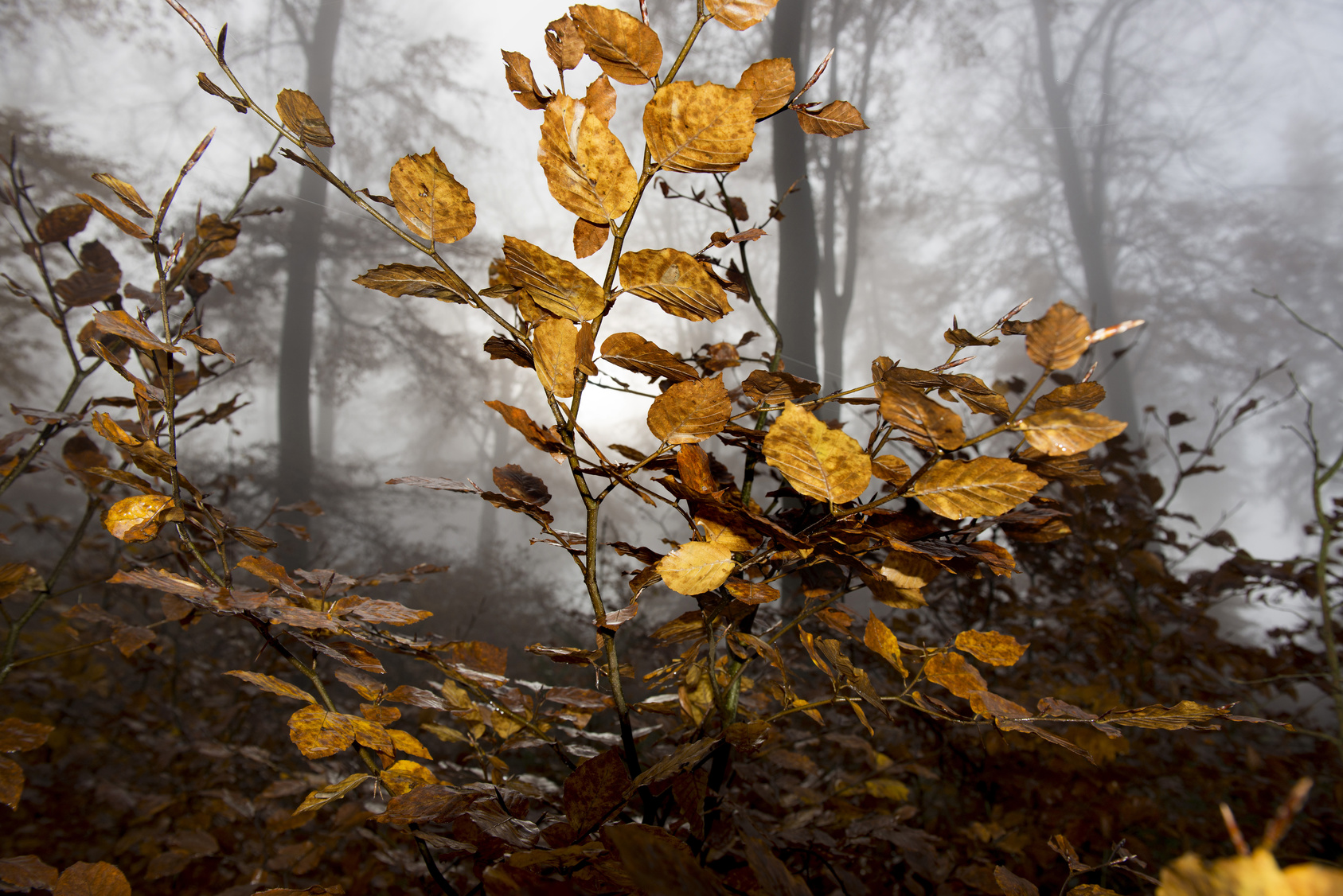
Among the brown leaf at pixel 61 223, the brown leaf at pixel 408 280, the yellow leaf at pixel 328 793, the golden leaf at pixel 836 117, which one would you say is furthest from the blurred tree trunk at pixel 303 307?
the golden leaf at pixel 836 117

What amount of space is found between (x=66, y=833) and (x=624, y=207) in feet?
6.62

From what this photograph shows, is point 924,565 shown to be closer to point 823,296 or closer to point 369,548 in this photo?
point 369,548

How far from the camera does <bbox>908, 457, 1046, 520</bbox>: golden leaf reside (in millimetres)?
258

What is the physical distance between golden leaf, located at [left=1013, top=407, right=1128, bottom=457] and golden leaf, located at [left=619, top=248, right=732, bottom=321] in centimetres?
15

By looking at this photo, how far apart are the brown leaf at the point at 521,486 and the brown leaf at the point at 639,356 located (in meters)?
0.09

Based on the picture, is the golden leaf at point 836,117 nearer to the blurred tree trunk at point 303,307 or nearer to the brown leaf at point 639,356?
the brown leaf at point 639,356

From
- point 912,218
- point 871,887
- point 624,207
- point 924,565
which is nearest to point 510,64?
point 624,207

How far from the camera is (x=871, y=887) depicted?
32.1 inches

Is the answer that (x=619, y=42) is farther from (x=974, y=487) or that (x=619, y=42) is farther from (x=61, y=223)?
(x=61, y=223)

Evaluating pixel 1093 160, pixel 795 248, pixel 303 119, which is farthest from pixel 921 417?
pixel 1093 160

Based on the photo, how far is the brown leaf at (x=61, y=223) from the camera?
0.60 meters

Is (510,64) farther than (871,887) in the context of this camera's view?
No

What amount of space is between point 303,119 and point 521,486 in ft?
0.78

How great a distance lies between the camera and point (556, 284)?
28 centimetres
